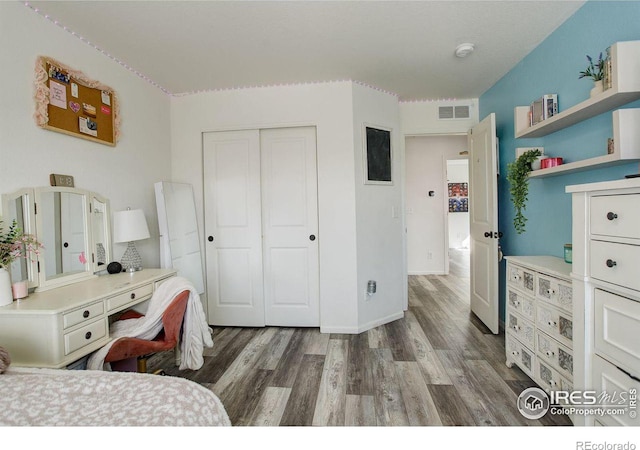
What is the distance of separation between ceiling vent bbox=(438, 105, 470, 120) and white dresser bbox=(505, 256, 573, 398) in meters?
2.02

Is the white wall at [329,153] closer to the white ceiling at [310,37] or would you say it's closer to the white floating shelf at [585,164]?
the white ceiling at [310,37]

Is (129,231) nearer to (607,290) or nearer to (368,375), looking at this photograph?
(368,375)

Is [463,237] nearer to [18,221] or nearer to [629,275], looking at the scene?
[629,275]

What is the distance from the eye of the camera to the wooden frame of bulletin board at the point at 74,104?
6.09 ft

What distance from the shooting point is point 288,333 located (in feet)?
9.88

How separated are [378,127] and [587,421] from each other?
274 centimetres

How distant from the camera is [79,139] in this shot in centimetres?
213

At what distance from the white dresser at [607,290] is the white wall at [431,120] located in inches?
92.2

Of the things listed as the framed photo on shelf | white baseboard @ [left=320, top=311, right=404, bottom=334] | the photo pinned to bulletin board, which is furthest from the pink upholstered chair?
the photo pinned to bulletin board

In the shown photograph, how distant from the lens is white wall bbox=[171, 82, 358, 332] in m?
2.95

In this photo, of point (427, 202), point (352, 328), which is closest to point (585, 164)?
point (352, 328)

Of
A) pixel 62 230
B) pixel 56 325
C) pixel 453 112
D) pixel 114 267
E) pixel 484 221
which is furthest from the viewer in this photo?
pixel 453 112

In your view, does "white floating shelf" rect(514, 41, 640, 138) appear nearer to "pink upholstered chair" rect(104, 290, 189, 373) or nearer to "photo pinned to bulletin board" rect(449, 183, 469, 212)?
"pink upholstered chair" rect(104, 290, 189, 373)

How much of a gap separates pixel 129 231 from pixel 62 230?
15.7 inches
